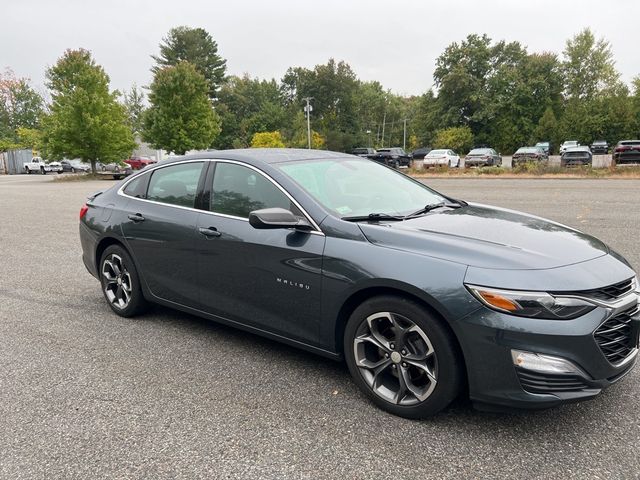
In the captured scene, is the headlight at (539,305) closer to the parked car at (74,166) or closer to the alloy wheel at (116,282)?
the alloy wheel at (116,282)

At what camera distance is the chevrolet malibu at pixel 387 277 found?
2.48 metres

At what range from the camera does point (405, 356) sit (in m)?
2.82

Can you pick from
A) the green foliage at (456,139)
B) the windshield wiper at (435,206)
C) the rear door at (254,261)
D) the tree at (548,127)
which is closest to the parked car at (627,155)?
the windshield wiper at (435,206)

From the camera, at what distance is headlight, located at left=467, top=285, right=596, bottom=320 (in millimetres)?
2439

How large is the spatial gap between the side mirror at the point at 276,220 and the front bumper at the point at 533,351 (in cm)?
122

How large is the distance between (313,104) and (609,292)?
87225 mm

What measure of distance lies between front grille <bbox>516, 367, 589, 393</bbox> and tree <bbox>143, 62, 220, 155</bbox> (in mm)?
38818

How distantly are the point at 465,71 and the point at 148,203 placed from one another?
2630 inches

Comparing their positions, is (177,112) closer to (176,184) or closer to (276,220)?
(176,184)

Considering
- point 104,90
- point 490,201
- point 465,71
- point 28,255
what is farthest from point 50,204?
point 465,71

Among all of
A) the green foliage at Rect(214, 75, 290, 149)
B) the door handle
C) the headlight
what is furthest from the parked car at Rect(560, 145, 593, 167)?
the green foliage at Rect(214, 75, 290, 149)

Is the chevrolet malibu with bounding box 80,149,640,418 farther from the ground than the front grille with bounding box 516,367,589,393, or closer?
farther from the ground

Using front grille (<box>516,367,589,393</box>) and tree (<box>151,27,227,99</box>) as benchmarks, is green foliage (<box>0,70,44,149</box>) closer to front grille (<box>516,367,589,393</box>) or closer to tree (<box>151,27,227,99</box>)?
tree (<box>151,27,227,99</box>)

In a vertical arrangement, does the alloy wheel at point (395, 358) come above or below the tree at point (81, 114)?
below
